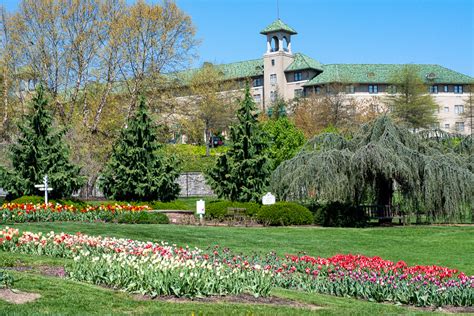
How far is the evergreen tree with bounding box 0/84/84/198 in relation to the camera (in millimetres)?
29594

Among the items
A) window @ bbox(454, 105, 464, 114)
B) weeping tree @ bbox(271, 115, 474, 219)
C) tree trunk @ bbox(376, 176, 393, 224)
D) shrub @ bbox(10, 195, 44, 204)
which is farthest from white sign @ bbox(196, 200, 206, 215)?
window @ bbox(454, 105, 464, 114)

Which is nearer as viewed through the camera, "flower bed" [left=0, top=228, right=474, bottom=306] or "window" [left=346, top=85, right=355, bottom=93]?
"flower bed" [left=0, top=228, right=474, bottom=306]

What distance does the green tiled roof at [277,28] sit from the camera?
94312mm

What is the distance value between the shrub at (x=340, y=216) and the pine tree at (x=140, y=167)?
8.04 meters

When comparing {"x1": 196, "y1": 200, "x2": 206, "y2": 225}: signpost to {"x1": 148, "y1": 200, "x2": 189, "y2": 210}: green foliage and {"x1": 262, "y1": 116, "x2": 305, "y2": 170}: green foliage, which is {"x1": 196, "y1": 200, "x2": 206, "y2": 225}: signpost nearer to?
{"x1": 148, "y1": 200, "x2": 189, "y2": 210}: green foliage

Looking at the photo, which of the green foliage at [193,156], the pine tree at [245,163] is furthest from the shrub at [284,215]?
the green foliage at [193,156]

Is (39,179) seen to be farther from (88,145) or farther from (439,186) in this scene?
(439,186)

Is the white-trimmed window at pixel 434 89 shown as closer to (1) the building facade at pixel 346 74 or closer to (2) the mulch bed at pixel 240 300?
(1) the building facade at pixel 346 74

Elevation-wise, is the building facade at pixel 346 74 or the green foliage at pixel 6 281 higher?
the building facade at pixel 346 74

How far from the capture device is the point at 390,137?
2702 centimetres

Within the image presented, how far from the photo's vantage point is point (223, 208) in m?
28.0

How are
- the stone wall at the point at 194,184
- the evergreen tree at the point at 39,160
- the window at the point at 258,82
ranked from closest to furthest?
the evergreen tree at the point at 39,160
the stone wall at the point at 194,184
the window at the point at 258,82

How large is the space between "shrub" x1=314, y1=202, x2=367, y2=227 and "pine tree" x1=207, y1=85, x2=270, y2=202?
3688 millimetres

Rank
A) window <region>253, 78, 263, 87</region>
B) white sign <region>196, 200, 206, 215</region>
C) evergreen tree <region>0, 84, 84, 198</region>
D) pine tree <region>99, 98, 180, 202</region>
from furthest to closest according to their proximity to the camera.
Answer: window <region>253, 78, 263, 87</region>
pine tree <region>99, 98, 180, 202</region>
evergreen tree <region>0, 84, 84, 198</region>
white sign <region>196, 200, 206, 215</region>
